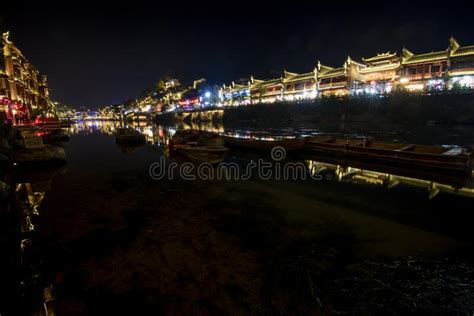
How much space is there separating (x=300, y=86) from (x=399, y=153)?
2576 inches

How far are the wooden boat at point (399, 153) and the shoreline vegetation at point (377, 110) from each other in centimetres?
3468

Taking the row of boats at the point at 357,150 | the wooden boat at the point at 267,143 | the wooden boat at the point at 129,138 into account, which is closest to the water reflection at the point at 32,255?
the row of boats at the point at 357,150

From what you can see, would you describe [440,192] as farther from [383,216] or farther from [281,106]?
[281,106]

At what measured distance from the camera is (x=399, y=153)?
17.7 m

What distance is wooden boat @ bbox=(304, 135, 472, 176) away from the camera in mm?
15180

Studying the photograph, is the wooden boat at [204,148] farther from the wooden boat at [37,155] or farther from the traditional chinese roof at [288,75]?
the traditional chinese roof at [288,75]

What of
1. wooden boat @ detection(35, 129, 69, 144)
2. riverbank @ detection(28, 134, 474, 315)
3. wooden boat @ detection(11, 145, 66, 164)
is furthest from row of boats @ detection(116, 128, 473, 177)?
wooden boat @ detection(35, 129, 69, 144)

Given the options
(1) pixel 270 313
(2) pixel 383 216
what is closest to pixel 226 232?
(1) pixel 270 313

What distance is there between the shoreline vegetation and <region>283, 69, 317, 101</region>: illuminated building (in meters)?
7.83

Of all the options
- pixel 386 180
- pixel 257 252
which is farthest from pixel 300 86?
pixel 257 252

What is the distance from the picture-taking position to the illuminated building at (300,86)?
244 feet

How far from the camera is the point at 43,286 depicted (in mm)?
5570

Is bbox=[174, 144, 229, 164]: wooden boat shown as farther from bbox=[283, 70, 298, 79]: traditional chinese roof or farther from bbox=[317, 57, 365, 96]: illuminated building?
bbox=[283, 70, 298, 79]: traditional chinese roof

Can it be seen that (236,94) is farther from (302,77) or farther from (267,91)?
(302,77)
